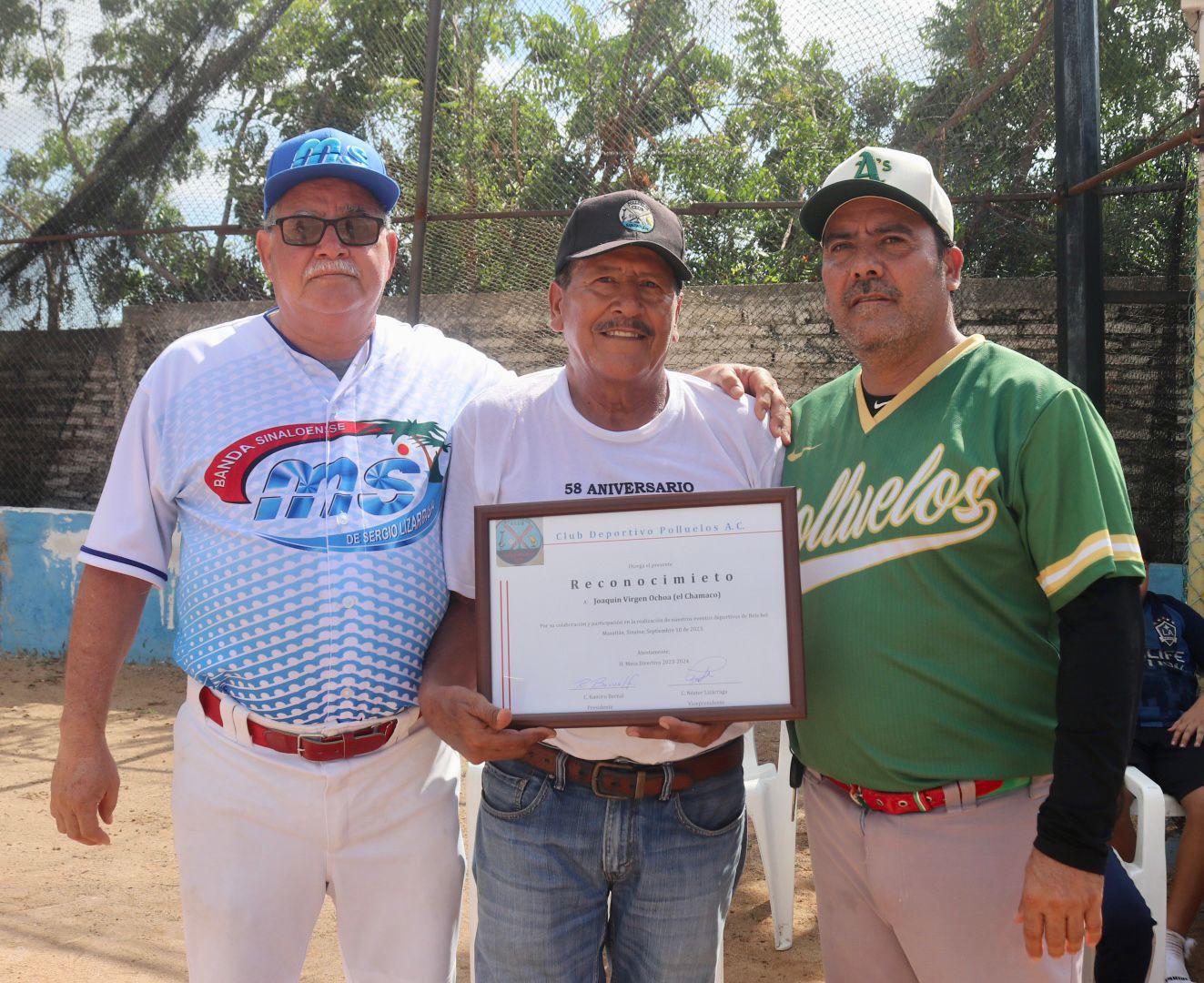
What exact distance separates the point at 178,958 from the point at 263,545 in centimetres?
226

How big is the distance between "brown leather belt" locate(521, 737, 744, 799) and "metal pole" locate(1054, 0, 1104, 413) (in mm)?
3682

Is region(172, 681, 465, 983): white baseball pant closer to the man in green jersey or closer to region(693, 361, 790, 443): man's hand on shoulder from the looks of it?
the man in green jersey

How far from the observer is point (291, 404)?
2688 millimetres

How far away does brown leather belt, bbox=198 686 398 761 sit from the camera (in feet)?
8.42

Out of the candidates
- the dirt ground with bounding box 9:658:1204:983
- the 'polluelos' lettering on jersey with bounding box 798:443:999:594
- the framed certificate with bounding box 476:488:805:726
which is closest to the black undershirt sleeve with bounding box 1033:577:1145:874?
the 'polluelos' lettering on jersey with bounding box 798:443:999:594

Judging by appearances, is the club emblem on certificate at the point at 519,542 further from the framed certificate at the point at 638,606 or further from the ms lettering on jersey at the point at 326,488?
the ms lettering on jersey at the point at 326,488

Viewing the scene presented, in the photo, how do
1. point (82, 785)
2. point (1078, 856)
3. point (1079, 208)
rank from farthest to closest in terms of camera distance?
point (1079, 208)
point (82, 785)
point (1078, 856)

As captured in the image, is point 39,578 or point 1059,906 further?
point 39,578

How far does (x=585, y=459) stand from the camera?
2.48 meters

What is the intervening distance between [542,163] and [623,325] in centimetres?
542

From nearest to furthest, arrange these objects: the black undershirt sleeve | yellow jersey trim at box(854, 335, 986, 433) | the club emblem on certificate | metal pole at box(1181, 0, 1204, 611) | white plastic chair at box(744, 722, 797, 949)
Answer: the black undershirt sleeve → the club emblem on certificate → yellow jersey trim at box(854, 335, 986, 433) → white plastic chair at box(744, 722, 797, 949) → metal pole at box(1181, 0, 1204, 611)

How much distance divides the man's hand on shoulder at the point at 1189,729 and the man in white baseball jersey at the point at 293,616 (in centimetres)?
283

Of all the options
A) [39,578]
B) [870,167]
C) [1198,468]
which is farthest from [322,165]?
[39,578]

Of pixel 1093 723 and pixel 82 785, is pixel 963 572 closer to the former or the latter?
pixel 1093 723
